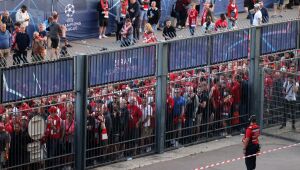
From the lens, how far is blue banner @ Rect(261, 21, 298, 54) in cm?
3070

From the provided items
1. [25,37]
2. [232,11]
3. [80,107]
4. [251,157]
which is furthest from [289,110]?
[232,11]

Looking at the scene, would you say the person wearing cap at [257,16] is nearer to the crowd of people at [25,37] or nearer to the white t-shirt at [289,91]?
the crowd of people at [25,37]

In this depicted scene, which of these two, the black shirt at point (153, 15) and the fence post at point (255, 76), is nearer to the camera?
the fence post at point (255, 76)

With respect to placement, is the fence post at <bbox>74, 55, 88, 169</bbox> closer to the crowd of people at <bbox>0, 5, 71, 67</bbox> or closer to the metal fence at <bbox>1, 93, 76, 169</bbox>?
the metal fence at <bbox>1, 93, 76, 169</bbox>

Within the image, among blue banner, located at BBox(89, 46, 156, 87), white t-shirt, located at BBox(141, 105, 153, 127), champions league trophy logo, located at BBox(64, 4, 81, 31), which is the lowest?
white t-shirt, located at BBox(141, 105, 153, 127)

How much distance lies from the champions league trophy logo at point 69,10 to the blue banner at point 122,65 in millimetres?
10030

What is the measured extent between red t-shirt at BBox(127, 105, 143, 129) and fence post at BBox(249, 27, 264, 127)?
4287 millimetres

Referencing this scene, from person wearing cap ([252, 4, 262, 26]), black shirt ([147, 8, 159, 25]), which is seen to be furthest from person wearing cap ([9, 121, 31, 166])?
black shirt ([147, 8, 159, 25])

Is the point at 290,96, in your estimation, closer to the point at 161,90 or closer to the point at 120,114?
the point at 161,90

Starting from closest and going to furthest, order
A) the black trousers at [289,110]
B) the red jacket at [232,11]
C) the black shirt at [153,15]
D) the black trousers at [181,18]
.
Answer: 1. the black trousers at [289,110]
2. the black shirt at [153,15]
3. the black trousers at [181,18]
4. the red jacket at [232,11]

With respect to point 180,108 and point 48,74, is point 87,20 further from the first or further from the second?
point 48,74

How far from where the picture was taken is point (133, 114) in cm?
2778

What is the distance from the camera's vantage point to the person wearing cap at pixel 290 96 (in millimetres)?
30250

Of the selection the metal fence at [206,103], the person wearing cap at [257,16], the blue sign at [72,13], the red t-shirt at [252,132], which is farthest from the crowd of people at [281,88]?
the blue sign at [72,13]
